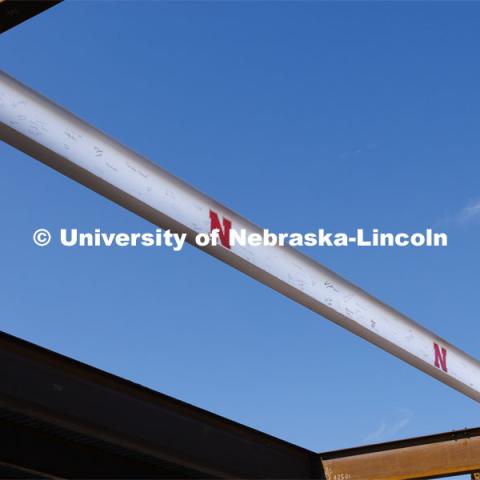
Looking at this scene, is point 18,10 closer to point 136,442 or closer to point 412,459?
point 136,442

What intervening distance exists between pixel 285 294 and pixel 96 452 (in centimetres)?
322

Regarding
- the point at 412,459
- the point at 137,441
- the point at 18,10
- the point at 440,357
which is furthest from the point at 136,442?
the point at 18,10

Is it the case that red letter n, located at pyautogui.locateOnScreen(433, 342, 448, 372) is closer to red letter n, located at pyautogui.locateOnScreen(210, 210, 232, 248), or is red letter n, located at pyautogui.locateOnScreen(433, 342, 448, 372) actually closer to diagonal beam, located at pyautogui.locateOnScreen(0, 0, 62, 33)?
red letter n, located at pyautogui.locateOnScreen(210, 210, 232, 248)

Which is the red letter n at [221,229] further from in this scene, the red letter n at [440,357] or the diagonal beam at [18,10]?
the red letter n at [440,357]

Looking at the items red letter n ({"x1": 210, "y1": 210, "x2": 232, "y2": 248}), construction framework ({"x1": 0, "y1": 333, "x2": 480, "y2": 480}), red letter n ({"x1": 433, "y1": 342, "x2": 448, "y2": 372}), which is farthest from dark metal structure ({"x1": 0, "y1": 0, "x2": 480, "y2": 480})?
red letter n ({"x1": 210, "y1": 210, "x2": 232, "y2": 248})

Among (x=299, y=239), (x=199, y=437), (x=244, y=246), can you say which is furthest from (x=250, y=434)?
(x=244, y=246)

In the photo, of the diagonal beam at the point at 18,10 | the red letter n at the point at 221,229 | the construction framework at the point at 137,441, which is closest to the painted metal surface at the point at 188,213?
the red letter n at the point at 221,229

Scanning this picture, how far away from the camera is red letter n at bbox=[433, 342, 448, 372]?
8117mm

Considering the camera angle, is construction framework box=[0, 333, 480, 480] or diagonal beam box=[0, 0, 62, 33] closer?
diagonal beam box=[0, 0, 62, 33]

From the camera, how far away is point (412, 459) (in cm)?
970

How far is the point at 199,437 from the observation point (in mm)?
9227

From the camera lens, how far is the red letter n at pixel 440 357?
26.6 feet

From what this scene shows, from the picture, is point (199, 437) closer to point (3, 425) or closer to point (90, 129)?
point (3, 425)

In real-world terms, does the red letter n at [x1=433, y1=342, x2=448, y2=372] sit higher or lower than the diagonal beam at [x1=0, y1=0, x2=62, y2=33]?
lower
